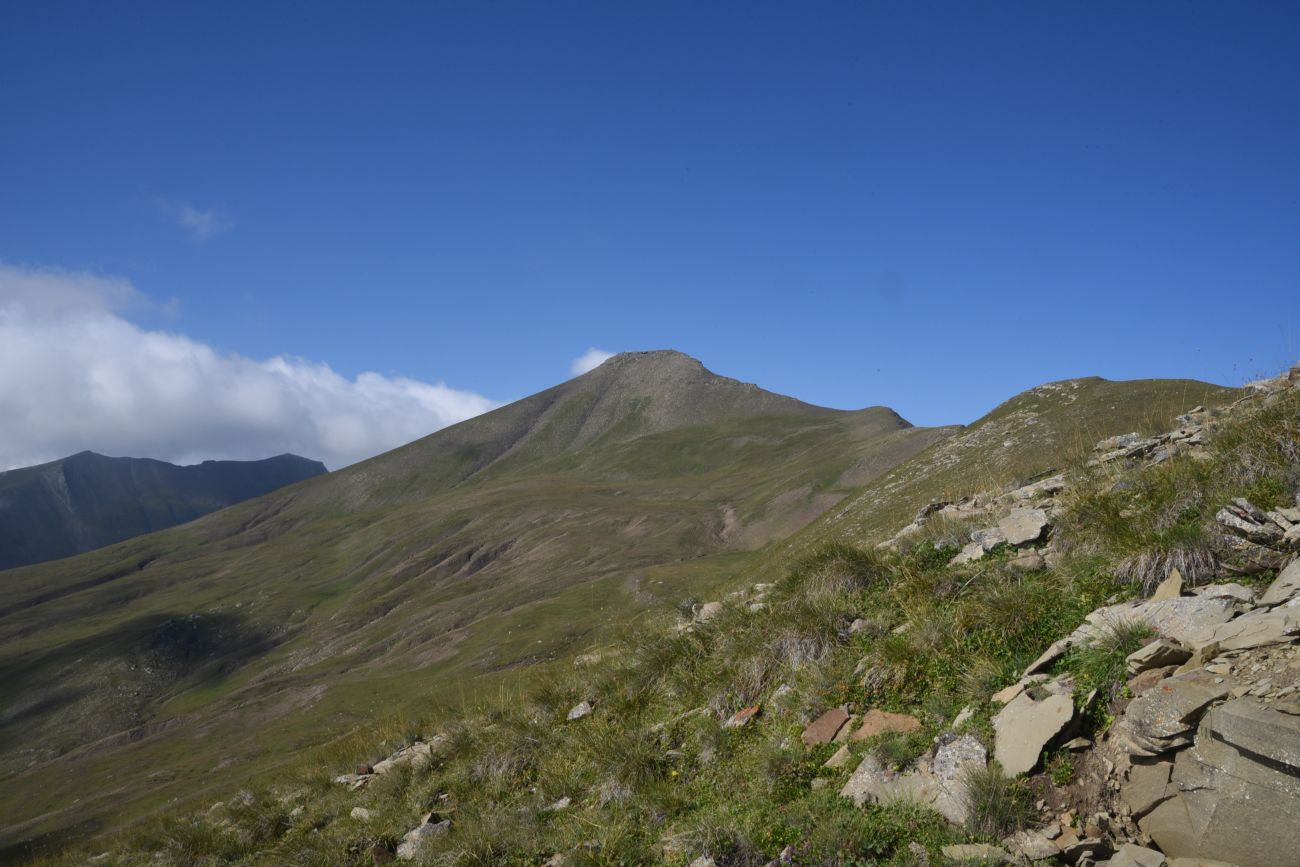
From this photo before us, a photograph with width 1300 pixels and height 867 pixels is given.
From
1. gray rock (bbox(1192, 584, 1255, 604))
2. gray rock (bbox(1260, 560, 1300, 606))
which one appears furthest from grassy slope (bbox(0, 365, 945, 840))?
gray rock (bbox(1260, 560, 1300, 606))

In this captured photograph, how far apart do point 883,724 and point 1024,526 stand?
151 inches

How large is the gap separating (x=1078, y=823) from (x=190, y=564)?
21205 centimetres

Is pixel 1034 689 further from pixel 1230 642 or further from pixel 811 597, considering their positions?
pixel 811 597

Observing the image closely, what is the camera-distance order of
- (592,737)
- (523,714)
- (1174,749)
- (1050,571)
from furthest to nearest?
(523,714), (592,737), (1050,571), (1174,749)

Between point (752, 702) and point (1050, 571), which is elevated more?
point (1050, 571)

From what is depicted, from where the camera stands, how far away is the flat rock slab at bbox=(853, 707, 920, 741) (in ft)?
23.0

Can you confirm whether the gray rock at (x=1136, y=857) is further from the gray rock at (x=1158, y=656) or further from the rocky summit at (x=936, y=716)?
the gray rock at (x=1158, y=656)

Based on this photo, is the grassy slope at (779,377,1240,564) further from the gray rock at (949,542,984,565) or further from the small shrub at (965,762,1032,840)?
the small shrub at (965,762,1032,840)

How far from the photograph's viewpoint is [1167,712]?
530 cm

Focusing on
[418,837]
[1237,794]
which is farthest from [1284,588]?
[418,837]

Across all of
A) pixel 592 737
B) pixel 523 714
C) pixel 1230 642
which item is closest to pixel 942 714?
pixel 1230 642

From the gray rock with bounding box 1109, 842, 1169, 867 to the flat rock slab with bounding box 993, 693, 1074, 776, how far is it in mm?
881

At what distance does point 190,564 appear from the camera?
7082 inches

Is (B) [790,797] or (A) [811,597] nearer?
(B) [790,797]
